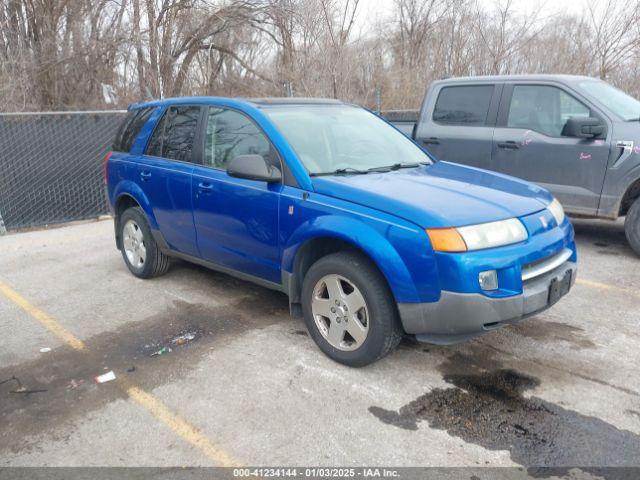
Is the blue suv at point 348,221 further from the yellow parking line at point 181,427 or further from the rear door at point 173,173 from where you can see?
the yellow parking line at point 181,427

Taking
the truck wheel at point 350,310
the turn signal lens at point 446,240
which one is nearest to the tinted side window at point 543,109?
the turn signal lens at point 446,240

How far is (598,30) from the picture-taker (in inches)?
563

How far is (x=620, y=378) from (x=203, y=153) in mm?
3448

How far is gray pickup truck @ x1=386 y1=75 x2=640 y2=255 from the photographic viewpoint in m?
5.73

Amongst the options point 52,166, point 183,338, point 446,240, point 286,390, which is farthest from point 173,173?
point 52,166

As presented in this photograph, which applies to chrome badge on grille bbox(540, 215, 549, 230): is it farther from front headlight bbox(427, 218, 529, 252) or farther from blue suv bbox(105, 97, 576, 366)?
front headlight bbox(427, 218, 529, 252)

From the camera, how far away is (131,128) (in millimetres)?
5570

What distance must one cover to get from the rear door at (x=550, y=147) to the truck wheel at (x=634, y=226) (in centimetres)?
36

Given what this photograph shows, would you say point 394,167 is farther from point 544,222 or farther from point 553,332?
point 553,332

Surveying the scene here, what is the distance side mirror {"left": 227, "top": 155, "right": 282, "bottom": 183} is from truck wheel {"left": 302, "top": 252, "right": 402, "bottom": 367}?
0.69 metres

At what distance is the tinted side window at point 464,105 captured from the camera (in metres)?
6.66

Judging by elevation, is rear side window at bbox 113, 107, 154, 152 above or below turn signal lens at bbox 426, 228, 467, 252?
above

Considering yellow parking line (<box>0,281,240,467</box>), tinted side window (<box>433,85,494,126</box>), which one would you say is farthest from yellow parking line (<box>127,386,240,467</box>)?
tinted side window (<box>433,85,494,126</box>)

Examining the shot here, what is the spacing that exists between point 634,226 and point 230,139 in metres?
4.33
